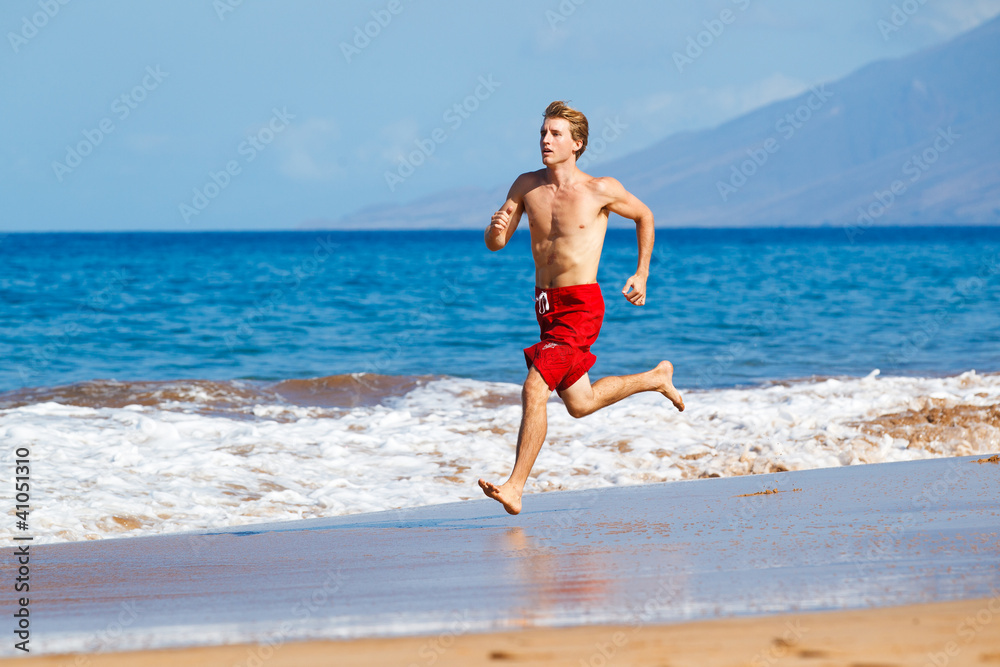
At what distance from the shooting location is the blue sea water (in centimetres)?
1293

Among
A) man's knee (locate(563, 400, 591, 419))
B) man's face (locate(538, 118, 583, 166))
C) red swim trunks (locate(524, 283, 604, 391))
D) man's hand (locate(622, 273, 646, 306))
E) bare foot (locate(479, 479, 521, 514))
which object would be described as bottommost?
bare foot (locate(479, 479, 521, 514))

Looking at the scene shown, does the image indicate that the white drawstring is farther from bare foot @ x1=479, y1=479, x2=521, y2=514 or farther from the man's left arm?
bare foot @ x1=479, y1=479, x2=521, y2=514

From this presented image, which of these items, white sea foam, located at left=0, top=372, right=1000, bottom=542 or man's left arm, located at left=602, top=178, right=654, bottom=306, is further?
white sea foam, located at left=0, top=372, right=1000, bottom=542

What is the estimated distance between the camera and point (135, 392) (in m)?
9.64

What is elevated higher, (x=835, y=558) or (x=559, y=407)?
(x=835, y=558)

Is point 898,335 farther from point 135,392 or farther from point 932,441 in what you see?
point 135,392

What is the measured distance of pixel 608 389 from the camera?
482cm

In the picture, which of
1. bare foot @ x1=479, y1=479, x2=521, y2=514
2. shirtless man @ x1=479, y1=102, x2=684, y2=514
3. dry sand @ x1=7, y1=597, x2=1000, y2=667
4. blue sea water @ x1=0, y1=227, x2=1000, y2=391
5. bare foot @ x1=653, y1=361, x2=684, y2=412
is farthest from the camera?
blue sea water @ x1=0, y1=227, x2=1000, y2=391

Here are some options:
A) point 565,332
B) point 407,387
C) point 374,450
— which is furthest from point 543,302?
point 407,387

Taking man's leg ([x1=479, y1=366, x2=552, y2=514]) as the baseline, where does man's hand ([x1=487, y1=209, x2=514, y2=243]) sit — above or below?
above

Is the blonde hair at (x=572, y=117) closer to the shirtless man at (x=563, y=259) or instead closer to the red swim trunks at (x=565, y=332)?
the shirtless man at (x=563, y=259)

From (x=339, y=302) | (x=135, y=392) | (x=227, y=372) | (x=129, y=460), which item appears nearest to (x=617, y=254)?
(x=339, y=302)

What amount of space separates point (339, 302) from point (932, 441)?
16301 millimetres

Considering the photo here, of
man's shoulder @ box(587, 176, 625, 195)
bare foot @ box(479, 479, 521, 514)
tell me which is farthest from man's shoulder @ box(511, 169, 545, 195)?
bare foot @ box(479, 479, 521, 514)
